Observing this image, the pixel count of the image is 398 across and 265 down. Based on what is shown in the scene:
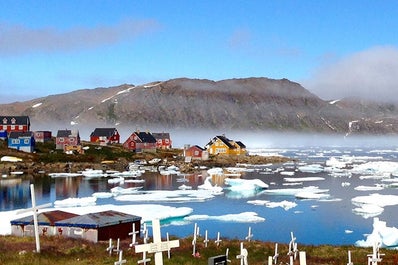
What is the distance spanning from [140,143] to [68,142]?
17598mm

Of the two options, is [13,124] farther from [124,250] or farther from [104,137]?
[124,250]

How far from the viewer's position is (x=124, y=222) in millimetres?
26375

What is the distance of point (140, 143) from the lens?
388 ft

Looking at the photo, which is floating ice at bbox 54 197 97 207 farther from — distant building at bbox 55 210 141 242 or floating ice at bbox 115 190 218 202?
distant building at bbox 55 210 141 242

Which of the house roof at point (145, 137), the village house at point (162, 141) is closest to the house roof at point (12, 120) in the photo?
the house roof at point (145, 137)

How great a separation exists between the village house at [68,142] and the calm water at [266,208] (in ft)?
97.0

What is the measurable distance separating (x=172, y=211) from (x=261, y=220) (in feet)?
22.8

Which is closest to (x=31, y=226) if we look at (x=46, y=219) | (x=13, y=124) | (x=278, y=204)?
(x=46, y=219)

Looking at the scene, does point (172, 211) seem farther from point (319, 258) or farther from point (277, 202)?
point (319, 258)

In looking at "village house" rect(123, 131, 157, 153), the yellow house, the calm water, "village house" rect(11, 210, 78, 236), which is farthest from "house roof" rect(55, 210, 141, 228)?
the yellow house

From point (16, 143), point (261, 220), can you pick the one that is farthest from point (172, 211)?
point (16, 143)

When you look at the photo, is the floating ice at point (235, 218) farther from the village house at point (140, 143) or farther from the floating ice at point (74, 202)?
the village house at point (140, 143)

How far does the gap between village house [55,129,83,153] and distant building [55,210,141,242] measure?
79.8 m

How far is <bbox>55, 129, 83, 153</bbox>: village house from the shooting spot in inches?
4126
